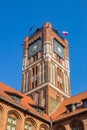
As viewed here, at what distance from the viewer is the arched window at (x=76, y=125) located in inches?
1207

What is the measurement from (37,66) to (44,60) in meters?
1.80

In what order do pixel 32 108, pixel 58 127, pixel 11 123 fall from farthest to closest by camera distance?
1. pixel 32 108
2. pixel 58 127
3. pixel 11 123

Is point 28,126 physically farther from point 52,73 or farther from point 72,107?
point 52,73

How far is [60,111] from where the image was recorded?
120ft

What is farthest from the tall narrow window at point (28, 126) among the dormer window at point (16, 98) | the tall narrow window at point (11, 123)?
the dormer window at point (16, 98)

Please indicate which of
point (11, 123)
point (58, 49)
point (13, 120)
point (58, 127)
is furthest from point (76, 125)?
point (58, 49)

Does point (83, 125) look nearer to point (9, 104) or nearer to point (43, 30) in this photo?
point (9, 104)

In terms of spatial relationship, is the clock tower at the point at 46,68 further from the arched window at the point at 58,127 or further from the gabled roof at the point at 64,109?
the arched window at the point at 58,127

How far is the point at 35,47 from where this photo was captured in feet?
160

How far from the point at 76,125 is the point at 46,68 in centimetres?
1416

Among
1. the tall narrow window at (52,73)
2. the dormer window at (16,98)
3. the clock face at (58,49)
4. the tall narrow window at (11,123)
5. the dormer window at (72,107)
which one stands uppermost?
the clock face at (58,49)

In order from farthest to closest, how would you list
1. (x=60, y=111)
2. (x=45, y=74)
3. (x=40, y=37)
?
(x=40, y=37) < (x=45, y=74) < (x=60, y=111)

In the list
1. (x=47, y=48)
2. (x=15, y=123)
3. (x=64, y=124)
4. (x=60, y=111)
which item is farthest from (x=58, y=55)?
(x=15, y=123)

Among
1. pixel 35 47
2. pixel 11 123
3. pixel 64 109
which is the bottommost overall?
pixel 11 123
